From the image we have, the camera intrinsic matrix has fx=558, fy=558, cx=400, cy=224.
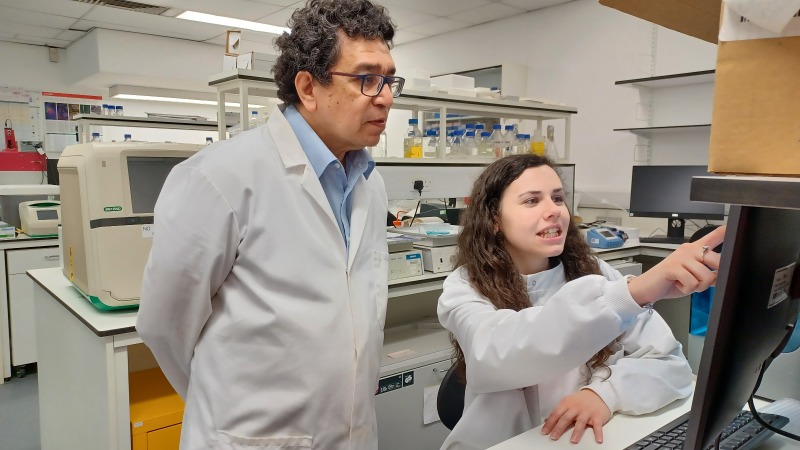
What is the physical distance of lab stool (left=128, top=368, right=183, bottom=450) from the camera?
1698 millimetres

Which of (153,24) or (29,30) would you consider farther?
(29,30)

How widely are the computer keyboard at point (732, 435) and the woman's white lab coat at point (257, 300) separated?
58 centimetres

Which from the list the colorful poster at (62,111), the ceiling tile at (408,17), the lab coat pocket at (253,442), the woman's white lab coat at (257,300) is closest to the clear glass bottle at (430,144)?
the woman's white lab coat at (257,300)

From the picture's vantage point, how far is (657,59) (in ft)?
12.6

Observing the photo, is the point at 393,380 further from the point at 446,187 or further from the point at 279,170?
the point at 279,170

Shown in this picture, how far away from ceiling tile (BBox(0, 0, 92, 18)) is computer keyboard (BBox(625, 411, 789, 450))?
201 inches

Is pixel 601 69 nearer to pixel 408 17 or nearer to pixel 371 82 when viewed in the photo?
pixel 408 17

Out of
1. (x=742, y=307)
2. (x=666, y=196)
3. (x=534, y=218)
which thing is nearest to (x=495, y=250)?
(x=534, y=218)

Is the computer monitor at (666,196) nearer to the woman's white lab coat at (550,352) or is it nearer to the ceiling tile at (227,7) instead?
the woman's white lab coat at (550,352)

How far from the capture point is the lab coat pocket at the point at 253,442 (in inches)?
44.7

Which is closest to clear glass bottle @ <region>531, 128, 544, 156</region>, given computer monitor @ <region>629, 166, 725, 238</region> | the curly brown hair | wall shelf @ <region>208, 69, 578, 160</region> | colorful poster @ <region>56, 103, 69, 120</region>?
wall shelf @ <region>208, 69, 578, 160</region>

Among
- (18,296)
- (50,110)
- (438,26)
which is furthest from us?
(50,110)

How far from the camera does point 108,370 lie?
1.56 m

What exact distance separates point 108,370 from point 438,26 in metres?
4.37
